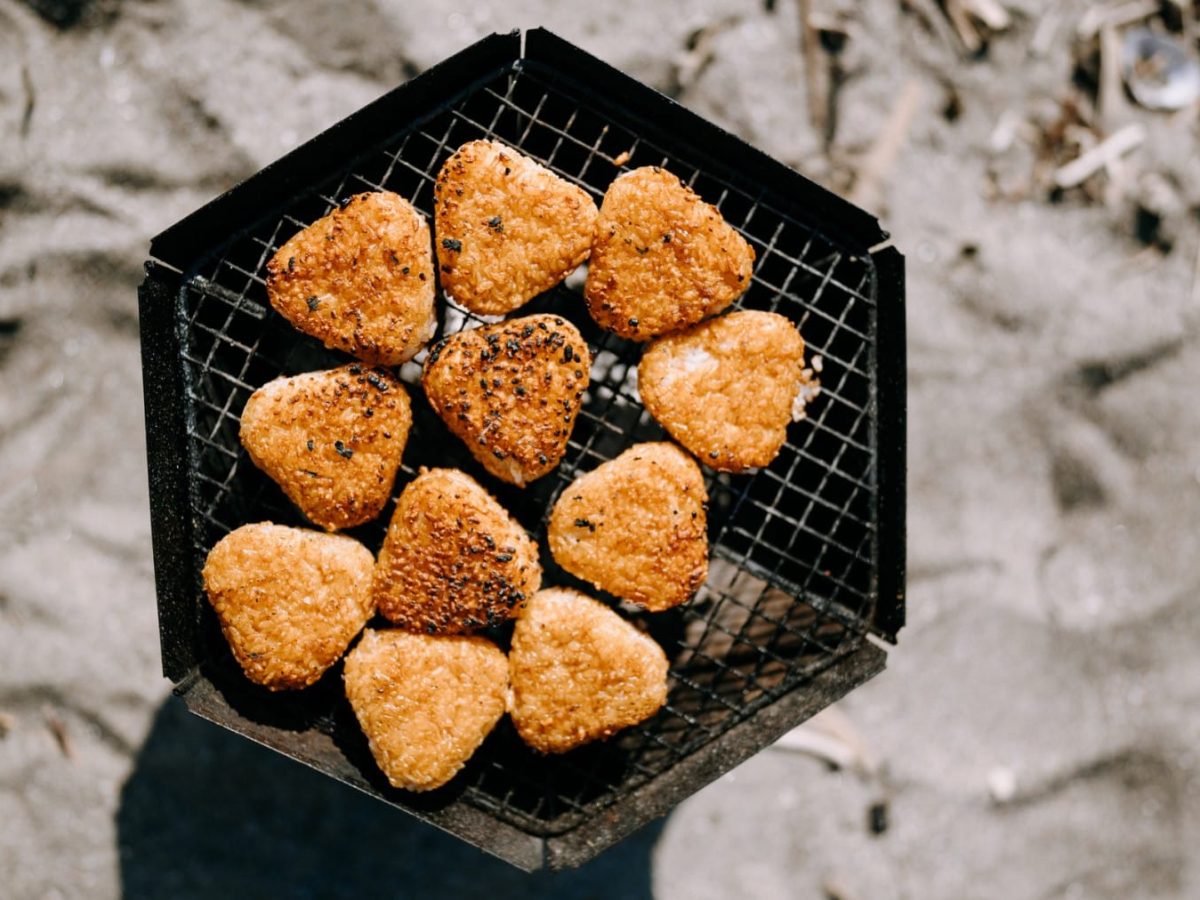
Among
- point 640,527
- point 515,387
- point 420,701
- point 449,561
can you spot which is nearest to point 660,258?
point 515,387

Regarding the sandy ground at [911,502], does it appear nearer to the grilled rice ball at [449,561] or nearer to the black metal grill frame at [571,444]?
the black metal grill frame at [571,444]

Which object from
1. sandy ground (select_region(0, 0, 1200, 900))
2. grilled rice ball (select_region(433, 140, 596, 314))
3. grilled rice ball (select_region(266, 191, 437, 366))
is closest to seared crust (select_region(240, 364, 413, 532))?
grilled rice ball (select_region(266, 191, 437, 366))

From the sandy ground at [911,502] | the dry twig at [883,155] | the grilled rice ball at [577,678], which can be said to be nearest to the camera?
the grilled rice ball at [577,678]

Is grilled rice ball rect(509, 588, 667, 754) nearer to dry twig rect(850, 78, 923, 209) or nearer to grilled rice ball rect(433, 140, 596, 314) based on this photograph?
grilled rice ball rect(433, 140, 596, 314)

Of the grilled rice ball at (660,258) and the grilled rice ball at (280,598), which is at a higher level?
the grilled rice ball at (660,258)

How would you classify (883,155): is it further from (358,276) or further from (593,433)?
(358,276)

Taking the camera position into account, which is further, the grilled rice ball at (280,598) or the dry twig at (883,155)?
the dry twig at (883,155)

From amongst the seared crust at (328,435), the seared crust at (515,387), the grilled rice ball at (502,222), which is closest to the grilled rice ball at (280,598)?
the seared crust at (328,435)
